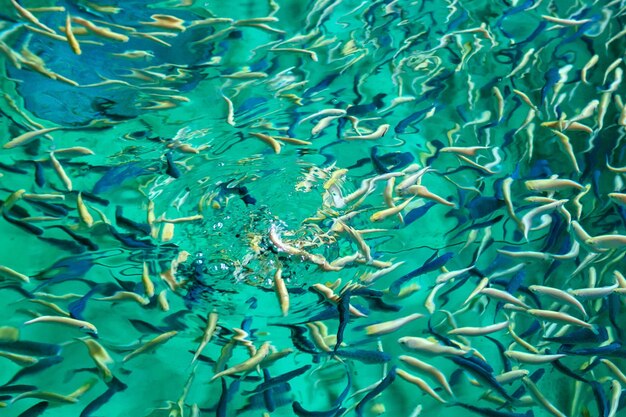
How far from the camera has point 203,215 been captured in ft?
10.9

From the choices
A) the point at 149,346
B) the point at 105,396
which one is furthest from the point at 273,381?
the point at 105,396

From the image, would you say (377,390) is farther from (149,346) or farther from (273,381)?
(149,346)

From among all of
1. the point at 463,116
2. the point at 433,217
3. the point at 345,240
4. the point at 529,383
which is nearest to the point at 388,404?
the point at 529,383

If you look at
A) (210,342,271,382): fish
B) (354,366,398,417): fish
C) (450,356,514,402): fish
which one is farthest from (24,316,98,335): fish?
(450,356,514,402): fish

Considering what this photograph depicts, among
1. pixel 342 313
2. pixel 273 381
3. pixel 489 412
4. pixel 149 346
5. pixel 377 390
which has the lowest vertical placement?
pixel 489 412

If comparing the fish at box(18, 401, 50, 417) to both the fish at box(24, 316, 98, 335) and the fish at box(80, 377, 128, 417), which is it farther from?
the fish at box(24, 316, 98, 335)

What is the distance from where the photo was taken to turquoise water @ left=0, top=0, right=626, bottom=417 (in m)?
2.67

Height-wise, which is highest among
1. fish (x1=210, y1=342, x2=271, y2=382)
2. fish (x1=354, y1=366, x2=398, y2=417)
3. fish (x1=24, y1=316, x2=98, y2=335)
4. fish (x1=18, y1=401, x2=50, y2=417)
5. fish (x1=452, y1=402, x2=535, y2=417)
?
fish (x1=24, y1=316, x2=98, y2=335)

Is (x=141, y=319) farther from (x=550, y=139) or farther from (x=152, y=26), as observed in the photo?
(x=550, y=139)

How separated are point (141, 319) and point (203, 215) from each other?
735 mm

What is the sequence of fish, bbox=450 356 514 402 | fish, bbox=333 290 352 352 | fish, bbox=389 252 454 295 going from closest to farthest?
fish, bbox=333 290 352 352
fish, bbox=450 356 514 402
fish, bbox=389 252 454 295

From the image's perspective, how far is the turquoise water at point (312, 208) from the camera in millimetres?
2674

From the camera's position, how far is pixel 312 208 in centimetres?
340

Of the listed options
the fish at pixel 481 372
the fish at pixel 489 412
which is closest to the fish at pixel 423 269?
the fish at pixel 481 372
